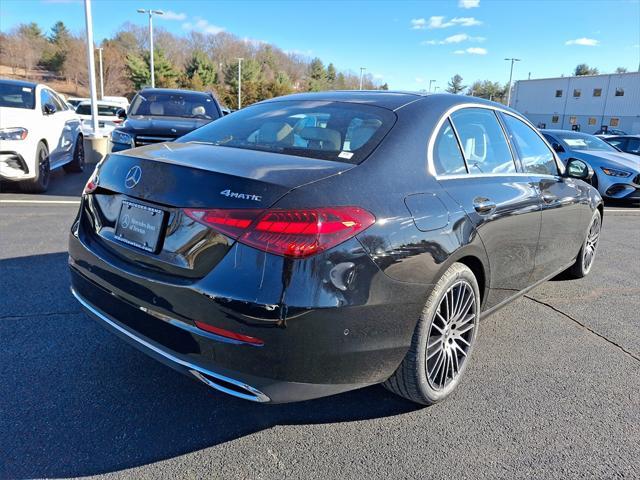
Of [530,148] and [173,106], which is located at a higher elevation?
[173,106]

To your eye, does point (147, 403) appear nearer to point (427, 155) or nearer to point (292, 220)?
point (292, 220)

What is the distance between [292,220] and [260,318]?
39 centimetres

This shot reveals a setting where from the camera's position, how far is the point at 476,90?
9888 cm

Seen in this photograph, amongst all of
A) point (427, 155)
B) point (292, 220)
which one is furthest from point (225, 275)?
point (427, 155)

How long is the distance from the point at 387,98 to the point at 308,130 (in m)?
0.53

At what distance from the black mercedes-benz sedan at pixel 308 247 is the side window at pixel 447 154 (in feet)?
0.04

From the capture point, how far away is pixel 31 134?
23.5 feet

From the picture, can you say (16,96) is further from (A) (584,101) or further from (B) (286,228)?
(A) (584,101)

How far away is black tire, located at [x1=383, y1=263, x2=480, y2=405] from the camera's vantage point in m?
2.31

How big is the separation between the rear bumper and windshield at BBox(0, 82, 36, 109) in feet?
22.7

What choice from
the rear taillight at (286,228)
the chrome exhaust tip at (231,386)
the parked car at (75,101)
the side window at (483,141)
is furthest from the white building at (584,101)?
the chrome exhaust tip at (231,386)

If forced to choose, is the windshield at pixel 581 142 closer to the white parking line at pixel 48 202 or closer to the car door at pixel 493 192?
the car door at pixel 493 192

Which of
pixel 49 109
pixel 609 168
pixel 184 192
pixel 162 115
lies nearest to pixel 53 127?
pixel 49 109

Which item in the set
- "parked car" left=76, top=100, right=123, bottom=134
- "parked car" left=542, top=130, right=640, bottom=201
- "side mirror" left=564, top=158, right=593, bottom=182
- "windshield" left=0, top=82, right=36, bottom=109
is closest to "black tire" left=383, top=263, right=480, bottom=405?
"side mirror" left=564, top=158, right=593, bottom=182
